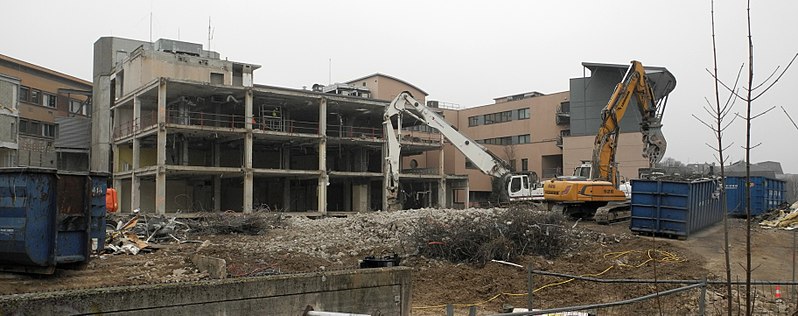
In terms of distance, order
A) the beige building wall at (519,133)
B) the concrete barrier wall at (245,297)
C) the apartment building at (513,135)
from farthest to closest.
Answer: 1. the beige building wall at (519,133)
2. the apartment building at (513,135)
3. the concrete barrier wall at (245,297)

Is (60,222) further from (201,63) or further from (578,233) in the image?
(201,63)

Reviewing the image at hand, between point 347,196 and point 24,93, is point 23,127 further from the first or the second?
point 347,196

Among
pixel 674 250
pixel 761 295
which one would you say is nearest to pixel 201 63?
pixel 674 250

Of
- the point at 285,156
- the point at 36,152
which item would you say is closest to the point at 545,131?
the point at 285,156

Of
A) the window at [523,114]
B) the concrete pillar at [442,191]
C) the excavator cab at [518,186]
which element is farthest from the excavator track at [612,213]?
the window at [523,114]

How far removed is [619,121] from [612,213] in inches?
147

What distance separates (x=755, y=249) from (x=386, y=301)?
42.5ft

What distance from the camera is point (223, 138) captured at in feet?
131

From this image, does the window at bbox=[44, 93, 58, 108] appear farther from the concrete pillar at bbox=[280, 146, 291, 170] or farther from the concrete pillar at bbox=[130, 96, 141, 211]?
the concrete pillar at bbox=[280, 146, 291, 170]

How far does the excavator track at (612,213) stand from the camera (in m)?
23.9

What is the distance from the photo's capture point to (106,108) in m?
44.2

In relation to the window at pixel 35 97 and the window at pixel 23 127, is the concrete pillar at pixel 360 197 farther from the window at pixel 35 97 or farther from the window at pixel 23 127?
the window at pixel 35 97

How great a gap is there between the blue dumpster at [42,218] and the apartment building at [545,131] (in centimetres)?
3373

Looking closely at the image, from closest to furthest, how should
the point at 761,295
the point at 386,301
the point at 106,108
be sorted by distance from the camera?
the point at 761,295 → the point at 386,301 → the point at 106,108
